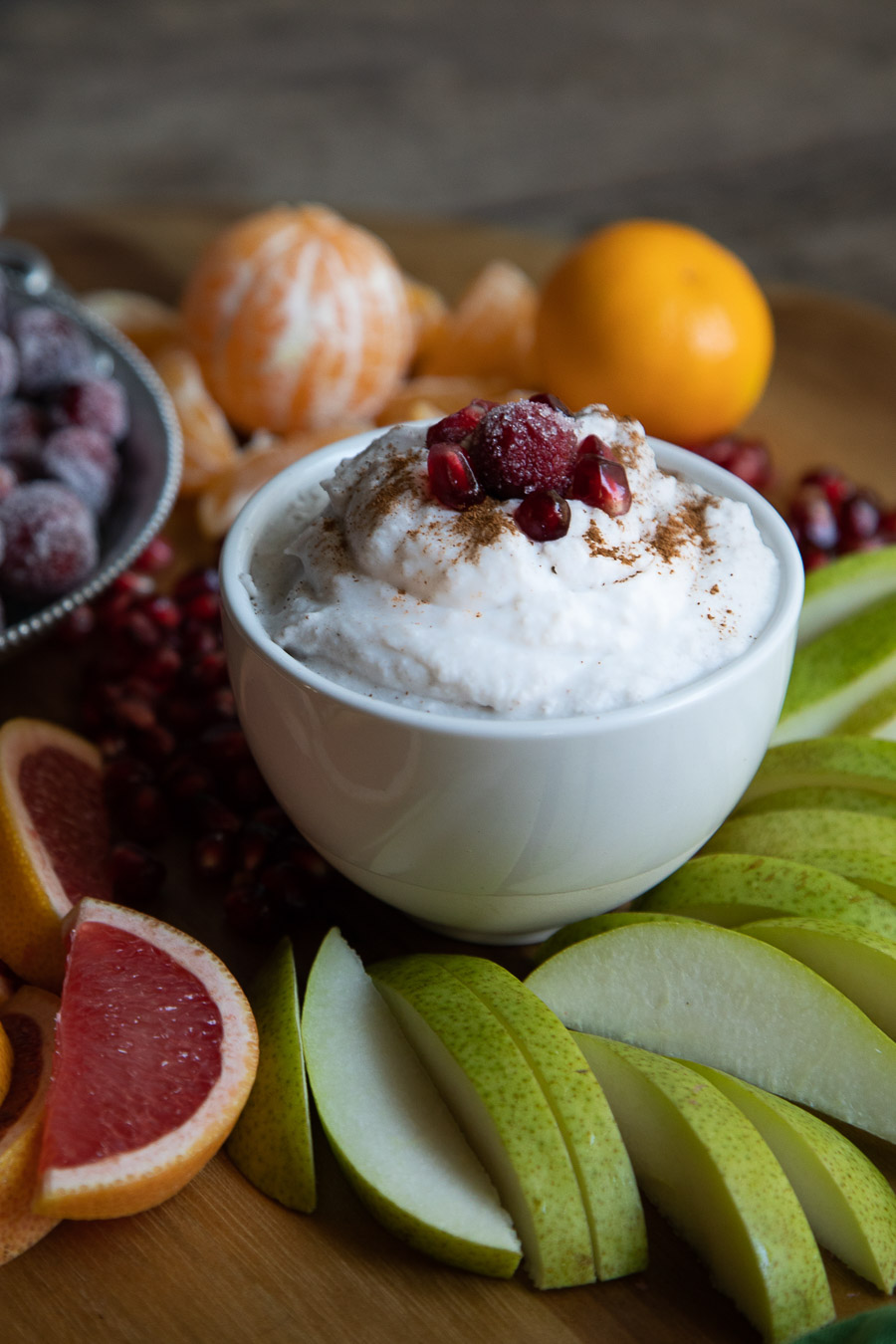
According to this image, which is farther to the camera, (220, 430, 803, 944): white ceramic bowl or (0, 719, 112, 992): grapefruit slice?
(0, 719, 112, 992): grapefruit slice

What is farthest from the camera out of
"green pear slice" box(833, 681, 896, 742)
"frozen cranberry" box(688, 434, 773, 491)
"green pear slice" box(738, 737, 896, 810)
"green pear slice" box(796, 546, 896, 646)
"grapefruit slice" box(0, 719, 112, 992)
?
"frozen cranberry" box(688, 434, 773, 491)

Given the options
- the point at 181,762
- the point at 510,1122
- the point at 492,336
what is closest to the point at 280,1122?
the point at 510,1122

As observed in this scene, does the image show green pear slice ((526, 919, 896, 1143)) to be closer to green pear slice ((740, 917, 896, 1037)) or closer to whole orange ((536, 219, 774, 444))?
green pear slice ((740, 917, 896, 1037))

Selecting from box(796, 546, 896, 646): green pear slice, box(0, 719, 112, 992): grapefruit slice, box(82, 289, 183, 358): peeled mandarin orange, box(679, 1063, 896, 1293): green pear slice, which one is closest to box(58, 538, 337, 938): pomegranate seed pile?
box(0, 719, 112, 992): grapefruit slice

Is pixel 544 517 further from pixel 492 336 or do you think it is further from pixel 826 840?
pixel 492 336

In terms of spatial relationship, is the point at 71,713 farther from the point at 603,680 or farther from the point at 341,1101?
the point at 603,680

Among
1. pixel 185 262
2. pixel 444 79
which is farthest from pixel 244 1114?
pixel 444 79
